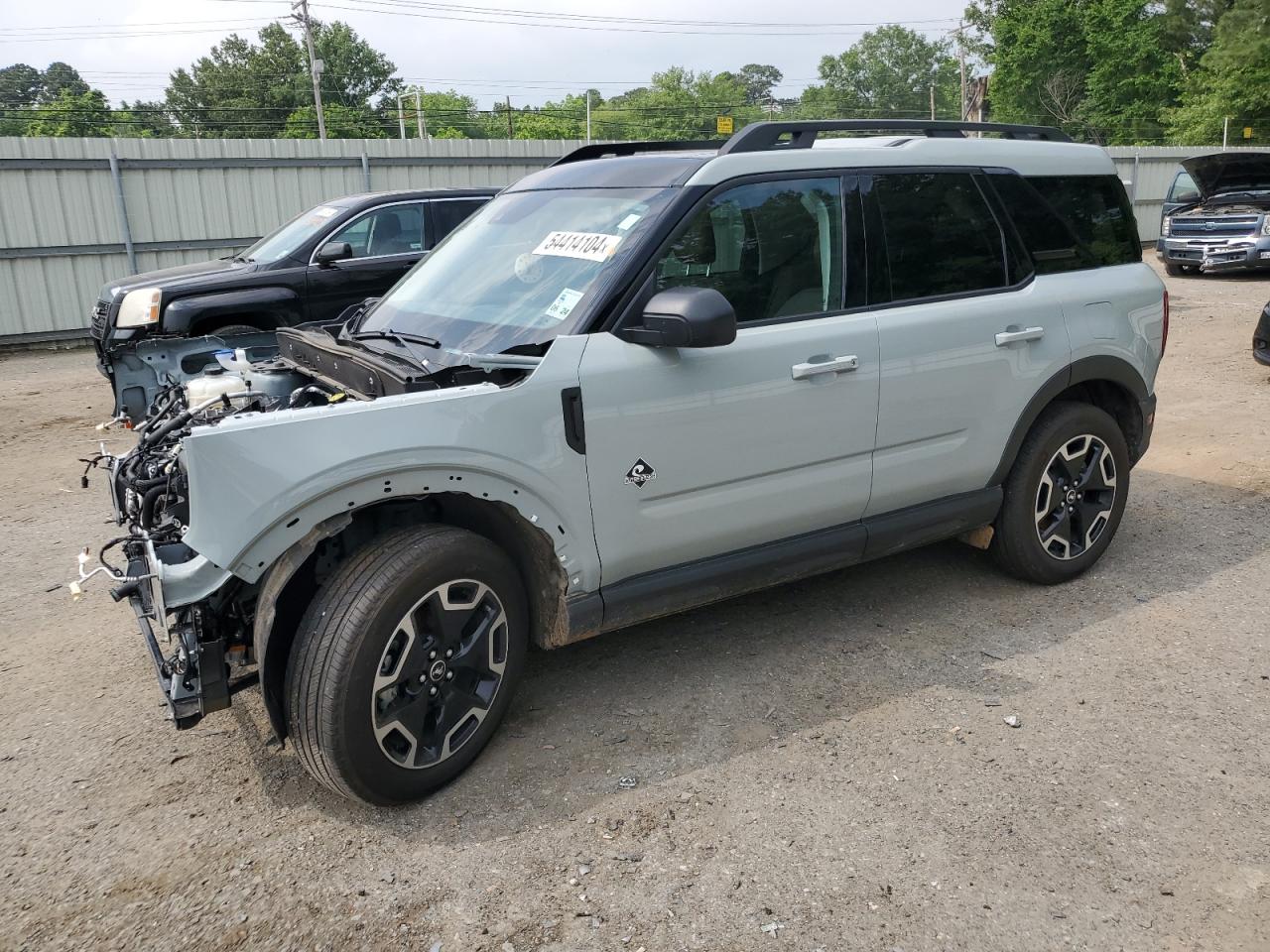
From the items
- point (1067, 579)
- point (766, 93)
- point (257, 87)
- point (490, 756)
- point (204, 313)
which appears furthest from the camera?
point (766, 93)

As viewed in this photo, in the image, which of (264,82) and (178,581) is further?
(264,82)

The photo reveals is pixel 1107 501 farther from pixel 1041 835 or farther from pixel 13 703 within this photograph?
pixel 13 703

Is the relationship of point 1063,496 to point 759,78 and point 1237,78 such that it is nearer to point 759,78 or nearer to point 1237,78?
point 1237,78

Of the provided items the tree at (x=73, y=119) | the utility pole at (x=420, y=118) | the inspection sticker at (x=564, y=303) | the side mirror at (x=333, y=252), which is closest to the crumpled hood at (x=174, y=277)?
the side mirror at (x=333, y=252)

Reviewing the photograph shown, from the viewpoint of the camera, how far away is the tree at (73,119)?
63906mm

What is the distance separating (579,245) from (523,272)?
24cm

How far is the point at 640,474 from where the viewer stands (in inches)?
135

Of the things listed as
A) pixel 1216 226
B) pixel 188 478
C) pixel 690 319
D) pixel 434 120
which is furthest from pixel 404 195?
pixel 434 120

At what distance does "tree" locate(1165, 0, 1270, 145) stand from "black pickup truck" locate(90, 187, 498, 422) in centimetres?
4085

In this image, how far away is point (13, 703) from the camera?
12.8 feet

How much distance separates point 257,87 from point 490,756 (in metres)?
84.8

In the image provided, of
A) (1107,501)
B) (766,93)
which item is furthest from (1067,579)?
(766,93)

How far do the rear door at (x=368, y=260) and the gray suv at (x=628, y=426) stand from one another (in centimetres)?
464

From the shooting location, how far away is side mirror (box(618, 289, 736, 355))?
10.5 feet
